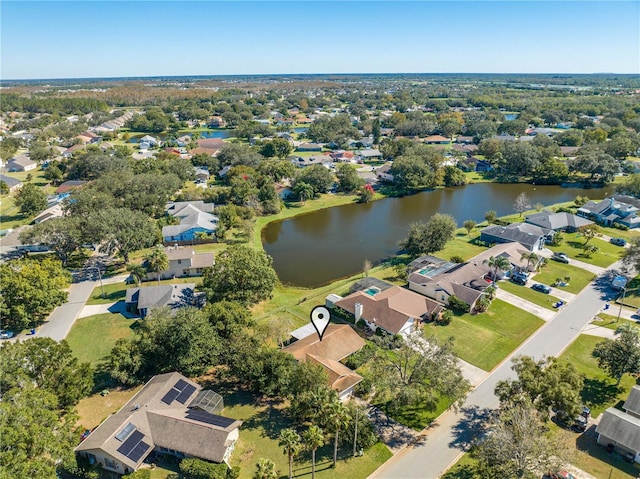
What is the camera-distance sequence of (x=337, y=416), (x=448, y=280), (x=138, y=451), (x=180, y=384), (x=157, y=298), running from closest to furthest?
1. (x=337, y=416)
2. (x=138, y=451)
3. (x=180, y=384)
4. (x=157, y=298)
5. (x=448, y=280)

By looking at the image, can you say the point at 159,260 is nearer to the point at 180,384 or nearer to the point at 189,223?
the point at 189,223

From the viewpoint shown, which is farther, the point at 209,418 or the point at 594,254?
the point at 594,254

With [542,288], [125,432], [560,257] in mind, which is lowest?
[542,288]

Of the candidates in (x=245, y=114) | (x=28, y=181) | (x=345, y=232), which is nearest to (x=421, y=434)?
(x=345, y=232)

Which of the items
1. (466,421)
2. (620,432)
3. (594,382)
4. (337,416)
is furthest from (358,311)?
(620,432)

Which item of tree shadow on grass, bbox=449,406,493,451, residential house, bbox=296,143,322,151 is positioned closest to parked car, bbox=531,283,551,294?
tree shadow on grass, bbox=449,406,493,451

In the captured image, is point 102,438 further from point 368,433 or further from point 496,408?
point 496,408

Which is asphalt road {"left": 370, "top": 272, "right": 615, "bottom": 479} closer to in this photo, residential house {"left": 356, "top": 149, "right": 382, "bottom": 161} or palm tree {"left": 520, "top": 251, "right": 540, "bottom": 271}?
palm tree {"left": 520, "top": 251, "right": 540, "bottom": 271}
